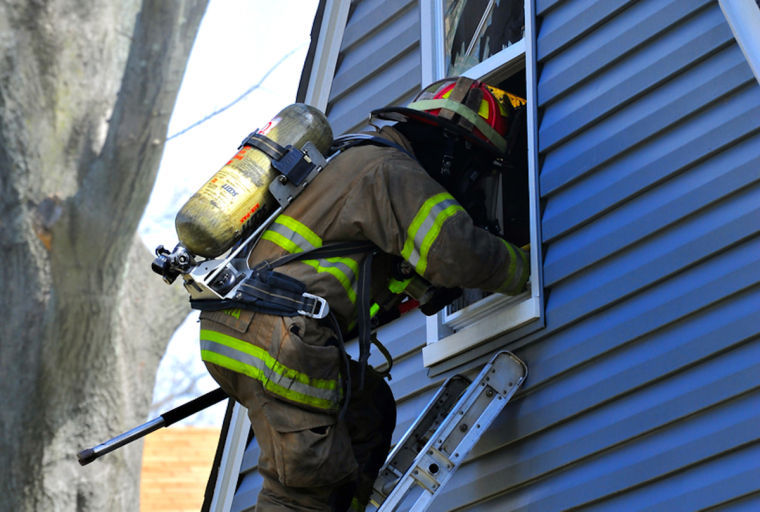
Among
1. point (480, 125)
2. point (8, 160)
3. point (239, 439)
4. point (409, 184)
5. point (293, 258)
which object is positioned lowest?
point (239, 439)

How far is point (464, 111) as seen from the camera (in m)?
4.16

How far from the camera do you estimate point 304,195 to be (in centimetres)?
387

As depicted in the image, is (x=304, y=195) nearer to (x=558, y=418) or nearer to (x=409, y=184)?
(x=409, y=184)

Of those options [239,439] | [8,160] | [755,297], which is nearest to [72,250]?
[8,160]

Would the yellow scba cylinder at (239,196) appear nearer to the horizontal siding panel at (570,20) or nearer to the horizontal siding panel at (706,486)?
the horizontal siding panel at (570,20)

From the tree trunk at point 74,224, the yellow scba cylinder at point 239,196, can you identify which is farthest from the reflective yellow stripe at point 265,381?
the tree trunk at point 74,224

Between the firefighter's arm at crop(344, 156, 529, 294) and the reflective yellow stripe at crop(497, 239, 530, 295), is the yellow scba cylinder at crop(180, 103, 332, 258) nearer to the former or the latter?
the firefighter's arm at crop(344, 156, 529, 294)

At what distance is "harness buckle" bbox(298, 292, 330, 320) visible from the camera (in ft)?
12.0

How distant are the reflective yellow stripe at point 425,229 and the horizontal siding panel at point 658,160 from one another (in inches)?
21.4

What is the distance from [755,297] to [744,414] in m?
0.36

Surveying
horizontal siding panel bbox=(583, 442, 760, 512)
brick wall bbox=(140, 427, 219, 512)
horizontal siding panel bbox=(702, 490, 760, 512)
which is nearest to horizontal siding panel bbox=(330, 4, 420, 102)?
horizontal siding panel bbox=(583, 442, 760, 512)

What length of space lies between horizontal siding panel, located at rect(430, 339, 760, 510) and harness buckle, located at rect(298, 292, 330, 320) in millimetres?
876

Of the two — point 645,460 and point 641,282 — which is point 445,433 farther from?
point 641,282

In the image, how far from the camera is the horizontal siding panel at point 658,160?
358cm
